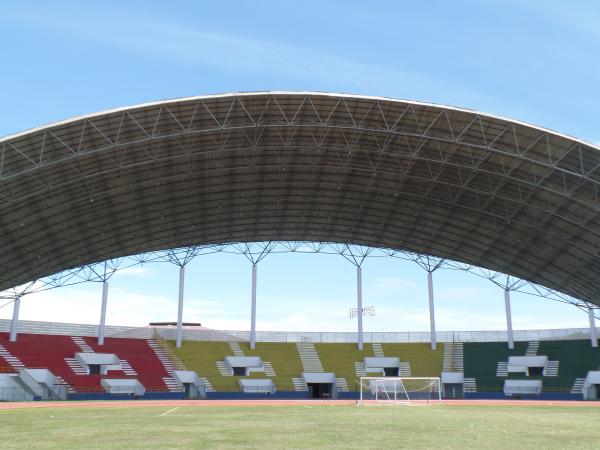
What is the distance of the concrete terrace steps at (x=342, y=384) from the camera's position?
66312 mm

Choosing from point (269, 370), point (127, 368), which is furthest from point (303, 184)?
point (127, 368)

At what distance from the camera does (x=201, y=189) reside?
187 ft

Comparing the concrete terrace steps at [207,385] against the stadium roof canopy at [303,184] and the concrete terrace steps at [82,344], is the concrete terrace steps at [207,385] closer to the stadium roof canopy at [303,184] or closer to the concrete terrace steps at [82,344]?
the concrete terrace steps at [82,344]

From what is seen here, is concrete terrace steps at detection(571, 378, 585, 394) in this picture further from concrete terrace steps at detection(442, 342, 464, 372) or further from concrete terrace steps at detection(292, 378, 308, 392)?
concrete terrace steps at detection(292, 378, 308, 392)

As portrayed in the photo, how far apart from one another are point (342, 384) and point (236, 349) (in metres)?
14.0

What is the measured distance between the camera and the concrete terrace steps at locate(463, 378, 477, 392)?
66500 mm

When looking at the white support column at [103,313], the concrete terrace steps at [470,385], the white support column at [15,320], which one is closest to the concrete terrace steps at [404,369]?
the concrete terrace steps at [470,385]

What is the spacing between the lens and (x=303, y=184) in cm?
5825

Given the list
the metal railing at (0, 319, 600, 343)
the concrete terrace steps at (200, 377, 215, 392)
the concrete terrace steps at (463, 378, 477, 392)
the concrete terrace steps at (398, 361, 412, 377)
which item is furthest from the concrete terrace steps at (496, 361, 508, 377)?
the concrete terrace steps at (200, 377, 215, 392)

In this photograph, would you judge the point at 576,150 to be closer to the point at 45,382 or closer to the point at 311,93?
the point at 311,93

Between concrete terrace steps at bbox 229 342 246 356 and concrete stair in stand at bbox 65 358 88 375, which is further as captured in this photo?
concrete terrace steps at bbox 229 342 246 356

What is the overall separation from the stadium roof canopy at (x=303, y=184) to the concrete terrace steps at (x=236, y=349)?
1328 cm

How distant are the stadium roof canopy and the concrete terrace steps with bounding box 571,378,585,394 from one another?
9626mm

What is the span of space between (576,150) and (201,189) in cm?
3194
